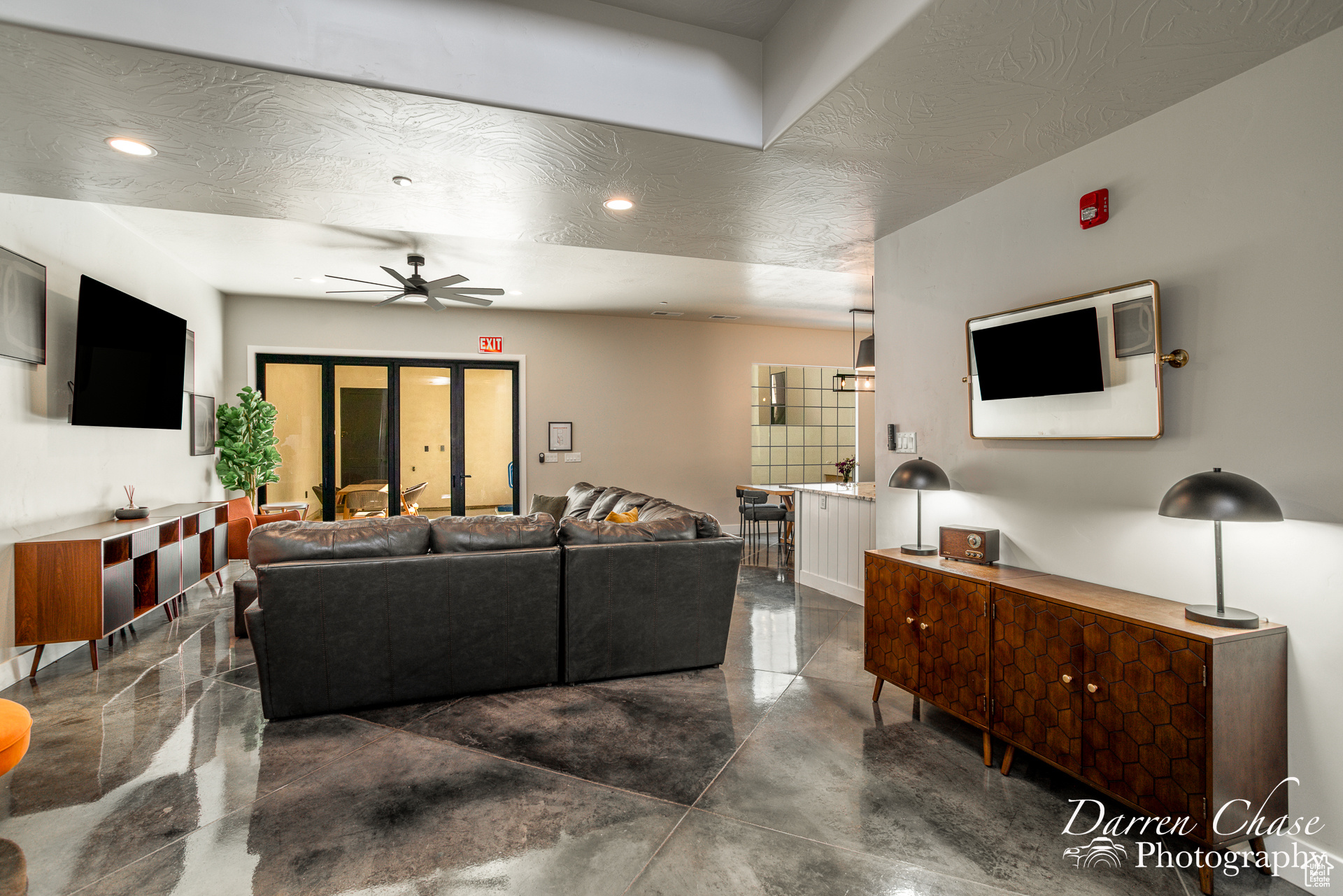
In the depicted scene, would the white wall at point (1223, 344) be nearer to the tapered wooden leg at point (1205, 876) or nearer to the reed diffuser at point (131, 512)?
the tapered wooden leg at point (1205, 876)

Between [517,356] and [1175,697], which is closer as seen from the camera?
[1175,697]

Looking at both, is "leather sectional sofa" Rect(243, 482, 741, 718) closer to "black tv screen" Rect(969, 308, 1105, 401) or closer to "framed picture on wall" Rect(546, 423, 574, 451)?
"black tv screen" Rect(969, 308, 1105, 401)

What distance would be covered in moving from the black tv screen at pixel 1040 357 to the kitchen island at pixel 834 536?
6.08 feet

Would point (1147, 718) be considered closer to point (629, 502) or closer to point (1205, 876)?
point (1205, 876)

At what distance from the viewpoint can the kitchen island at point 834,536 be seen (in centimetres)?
500

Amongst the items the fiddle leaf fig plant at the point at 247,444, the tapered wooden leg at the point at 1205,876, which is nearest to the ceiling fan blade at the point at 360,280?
the fiddle leaf fig plant at the point at 247,444

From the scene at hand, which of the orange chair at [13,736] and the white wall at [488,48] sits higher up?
the white wall at [488,48]

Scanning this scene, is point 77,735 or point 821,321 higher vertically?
point 821,321

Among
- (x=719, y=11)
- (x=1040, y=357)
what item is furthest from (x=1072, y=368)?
(x=719, y=11)

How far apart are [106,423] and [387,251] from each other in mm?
2275

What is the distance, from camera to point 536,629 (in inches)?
131

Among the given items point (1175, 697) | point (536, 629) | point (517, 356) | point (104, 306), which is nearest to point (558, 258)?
point (517, 356)

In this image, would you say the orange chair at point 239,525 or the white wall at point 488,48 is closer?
the white wall at point 488,48

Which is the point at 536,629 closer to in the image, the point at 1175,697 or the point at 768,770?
the point at 768,770
